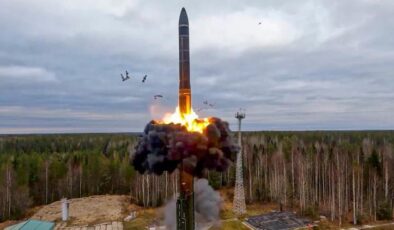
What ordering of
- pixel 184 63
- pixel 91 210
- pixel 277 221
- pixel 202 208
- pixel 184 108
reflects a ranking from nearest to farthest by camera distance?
pixel 184 63 → pixel 184 108 → pixel 202 208 → pixel 277 221 → pixel 91 210

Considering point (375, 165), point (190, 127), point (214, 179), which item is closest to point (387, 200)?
point (375, 165)

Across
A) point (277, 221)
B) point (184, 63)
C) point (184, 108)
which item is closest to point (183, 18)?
point (184, 63)

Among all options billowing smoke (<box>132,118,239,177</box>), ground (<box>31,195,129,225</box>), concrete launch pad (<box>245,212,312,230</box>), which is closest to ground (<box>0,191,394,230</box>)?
ground (<box>31,195,129,225</box>)

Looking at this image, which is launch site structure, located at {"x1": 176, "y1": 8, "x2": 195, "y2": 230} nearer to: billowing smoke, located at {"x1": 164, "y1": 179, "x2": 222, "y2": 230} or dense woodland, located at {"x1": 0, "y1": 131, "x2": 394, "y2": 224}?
billowing smoke, located at {"x1": 164, "y1": 179, "x2": 222, "y2": 230}

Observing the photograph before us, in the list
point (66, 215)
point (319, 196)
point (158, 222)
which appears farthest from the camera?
point (319, 196)

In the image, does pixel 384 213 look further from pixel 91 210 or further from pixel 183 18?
pixel 183 18

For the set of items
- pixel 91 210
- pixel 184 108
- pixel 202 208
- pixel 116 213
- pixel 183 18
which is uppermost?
pixel 183 18

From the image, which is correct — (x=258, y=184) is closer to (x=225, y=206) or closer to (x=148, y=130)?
(x=225, y=206)

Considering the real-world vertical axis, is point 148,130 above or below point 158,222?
above
